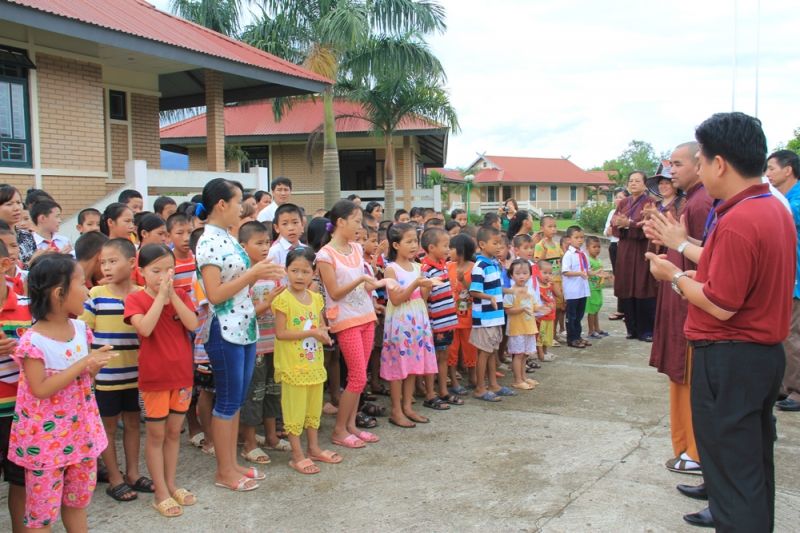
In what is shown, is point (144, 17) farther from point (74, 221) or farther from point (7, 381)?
point (7, 381)

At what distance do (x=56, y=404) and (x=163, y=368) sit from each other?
0.72m

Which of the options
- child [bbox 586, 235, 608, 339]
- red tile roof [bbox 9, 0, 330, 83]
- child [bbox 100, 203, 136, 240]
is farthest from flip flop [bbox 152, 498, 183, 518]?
red tile roof [bbox 9, 0, 330, 83]

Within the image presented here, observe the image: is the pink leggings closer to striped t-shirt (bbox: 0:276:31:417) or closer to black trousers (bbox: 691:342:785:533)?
striped t-shirt (bbox: 0:276:31:417)

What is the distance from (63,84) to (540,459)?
9.95 metres

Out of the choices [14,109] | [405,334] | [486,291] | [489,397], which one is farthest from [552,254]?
[14,109]

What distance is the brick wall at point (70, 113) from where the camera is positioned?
1036 cm

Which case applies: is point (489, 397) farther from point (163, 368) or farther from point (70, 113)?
point (70, 113)

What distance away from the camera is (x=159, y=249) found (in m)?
3.62

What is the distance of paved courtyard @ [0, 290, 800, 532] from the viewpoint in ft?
11.4

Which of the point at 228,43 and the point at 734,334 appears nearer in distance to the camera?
the point at 734,334

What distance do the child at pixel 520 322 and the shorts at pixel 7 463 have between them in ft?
13.9

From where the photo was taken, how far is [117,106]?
13.1m

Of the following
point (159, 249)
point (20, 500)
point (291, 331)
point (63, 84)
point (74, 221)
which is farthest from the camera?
point (63, 84)

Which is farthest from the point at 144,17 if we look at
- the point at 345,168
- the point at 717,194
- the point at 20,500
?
Result: the point at 345,168
